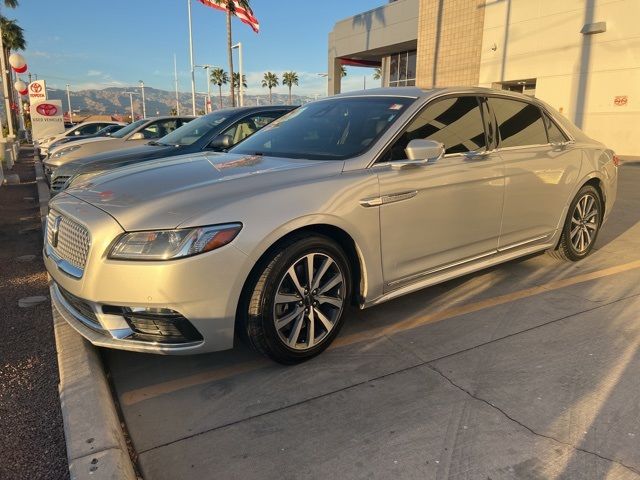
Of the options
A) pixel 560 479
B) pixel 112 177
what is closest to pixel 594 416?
pixel 560 479

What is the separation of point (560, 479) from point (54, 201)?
3.35m

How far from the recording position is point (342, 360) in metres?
3.27

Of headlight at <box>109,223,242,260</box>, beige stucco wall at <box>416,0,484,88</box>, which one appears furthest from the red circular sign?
headlight at <box>109,223,242,260</box>

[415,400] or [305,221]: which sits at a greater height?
[305,221]

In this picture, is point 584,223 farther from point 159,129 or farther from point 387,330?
point 159,129

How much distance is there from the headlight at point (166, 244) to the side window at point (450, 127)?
1.43m

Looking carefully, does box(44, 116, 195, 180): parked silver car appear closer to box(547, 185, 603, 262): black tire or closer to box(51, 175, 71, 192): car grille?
box(51, 175, 71, 192): car grille

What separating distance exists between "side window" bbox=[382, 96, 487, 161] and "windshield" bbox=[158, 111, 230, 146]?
12.6ft

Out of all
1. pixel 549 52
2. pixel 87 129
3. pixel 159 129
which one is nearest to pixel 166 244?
pixel 159 129

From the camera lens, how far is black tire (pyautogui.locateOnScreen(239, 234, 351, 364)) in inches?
113

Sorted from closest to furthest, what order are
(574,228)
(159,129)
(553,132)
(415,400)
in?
(415,400), (553,132), (574,228), (159,129)

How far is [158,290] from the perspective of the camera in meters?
2.63

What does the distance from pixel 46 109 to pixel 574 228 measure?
2238 cm

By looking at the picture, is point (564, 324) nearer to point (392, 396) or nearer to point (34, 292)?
point (392, 396)
